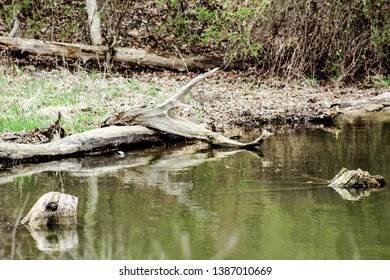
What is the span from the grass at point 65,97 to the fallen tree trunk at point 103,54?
3.39ft

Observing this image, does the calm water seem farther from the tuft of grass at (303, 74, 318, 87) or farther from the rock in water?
the tuft of grass at (303, 74, 318, 87)

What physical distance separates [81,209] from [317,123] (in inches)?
314

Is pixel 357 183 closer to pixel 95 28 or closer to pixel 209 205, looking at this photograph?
pixel 209 205

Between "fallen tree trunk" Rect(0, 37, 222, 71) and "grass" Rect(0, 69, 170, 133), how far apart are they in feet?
3.39

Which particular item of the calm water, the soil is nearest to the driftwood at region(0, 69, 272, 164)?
the calm water

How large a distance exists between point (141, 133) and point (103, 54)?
8292 millimetres

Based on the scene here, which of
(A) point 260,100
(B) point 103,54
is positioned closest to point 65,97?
(A) point 260,100

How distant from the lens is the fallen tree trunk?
765 inches

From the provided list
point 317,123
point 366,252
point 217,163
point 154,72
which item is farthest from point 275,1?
point 366,252

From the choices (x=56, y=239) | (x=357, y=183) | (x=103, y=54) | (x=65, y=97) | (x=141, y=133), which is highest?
(x=56, y=239)

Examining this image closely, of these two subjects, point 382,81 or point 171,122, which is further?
point 382,81

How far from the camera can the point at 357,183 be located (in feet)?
30.0

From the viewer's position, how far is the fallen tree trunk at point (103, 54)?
1944 centimetres

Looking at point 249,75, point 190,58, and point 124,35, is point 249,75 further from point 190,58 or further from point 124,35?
point 124,35
